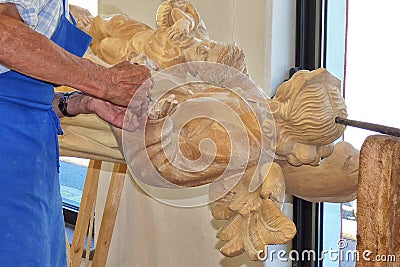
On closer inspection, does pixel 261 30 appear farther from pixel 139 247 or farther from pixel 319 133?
pixel 139 247

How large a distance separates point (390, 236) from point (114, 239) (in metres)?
1.83

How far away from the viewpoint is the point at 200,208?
84.0 inches

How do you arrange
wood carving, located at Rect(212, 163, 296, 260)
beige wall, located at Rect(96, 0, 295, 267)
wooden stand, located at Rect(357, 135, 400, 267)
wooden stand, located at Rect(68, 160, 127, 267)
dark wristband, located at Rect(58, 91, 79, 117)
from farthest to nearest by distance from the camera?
wooden stand, located at Rect(68, 160, 127, 267)
beige wall, located at Rect(96, 0, 295, 267)
dark wristband, located at Rect(58, 91, 79, 117)
wood carving, located at Rect(212, 163, 296, 260)
wooden stand, located at Rect(357, 135, 400, 267)

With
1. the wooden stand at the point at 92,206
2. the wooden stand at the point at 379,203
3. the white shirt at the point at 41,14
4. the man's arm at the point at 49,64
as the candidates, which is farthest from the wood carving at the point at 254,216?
the wooden stand at the point at 92,206

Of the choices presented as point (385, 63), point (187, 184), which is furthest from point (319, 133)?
point (385, 63)

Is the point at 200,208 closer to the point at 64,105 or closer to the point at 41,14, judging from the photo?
the point at 64,105

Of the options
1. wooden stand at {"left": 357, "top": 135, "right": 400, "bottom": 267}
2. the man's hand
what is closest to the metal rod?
wooden stand at {"left": 357, "top": 135, "right": 400, "bottom": 267}

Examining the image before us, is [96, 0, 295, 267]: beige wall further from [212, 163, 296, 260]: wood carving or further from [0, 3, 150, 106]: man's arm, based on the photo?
[0, 3, 150, 106]: man's arm

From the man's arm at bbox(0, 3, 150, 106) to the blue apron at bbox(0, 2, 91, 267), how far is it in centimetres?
13

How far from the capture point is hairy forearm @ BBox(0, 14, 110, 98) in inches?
36.8

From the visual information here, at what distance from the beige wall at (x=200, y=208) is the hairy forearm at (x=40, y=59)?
93cm

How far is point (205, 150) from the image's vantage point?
1.15 meters

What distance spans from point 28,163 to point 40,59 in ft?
0.72

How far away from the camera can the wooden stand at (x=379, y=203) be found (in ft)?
2.98
